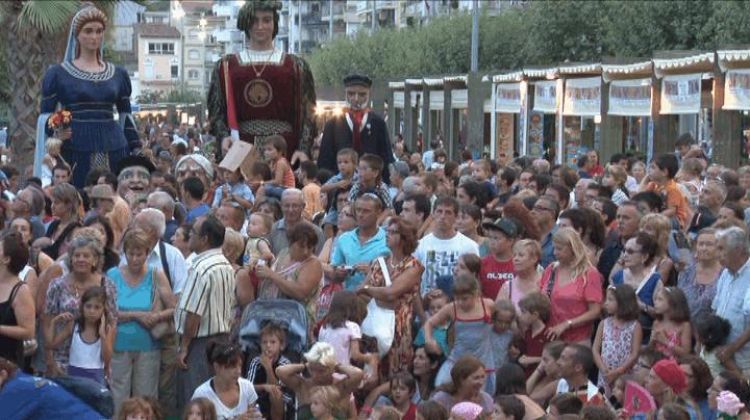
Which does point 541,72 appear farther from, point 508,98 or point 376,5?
point 376,5

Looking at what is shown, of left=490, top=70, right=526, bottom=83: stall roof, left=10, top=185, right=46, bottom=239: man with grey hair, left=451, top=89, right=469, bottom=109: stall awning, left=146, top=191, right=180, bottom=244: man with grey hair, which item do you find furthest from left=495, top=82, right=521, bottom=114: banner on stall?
left=146, top=191, right=180, bottom=244: man with grey hair

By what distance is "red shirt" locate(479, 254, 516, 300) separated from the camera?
1198cm

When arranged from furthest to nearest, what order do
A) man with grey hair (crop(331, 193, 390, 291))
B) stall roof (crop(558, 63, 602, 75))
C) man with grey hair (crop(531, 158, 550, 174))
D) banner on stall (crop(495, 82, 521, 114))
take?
banner on stall (crop(495, 82, 521, 114)) → stall roof (crop(558, 63, 602, 75)) → man with grey hair (crop(531, 158, 550, 174)) → man with grey hair (crop(331, 193, 390, 291))

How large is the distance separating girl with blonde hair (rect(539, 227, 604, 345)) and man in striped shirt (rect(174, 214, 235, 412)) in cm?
202

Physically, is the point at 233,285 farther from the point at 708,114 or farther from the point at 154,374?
the point at 708,114

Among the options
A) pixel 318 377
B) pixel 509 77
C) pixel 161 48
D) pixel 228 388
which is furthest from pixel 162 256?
pixel 161 48

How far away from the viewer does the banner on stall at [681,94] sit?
2452 centimetres

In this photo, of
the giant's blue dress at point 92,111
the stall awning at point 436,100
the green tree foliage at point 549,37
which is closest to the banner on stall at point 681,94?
the green tree foliage at point 549,37

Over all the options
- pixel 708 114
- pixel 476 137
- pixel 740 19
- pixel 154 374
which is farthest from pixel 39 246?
pixel 740 19

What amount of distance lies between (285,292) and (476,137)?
2824 cm

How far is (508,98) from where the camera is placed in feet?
120

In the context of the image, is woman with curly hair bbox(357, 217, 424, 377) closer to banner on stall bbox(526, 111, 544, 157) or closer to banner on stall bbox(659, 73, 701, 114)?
banner on stall bbox(659, 73, 701, 114)

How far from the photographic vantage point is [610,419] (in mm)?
8906

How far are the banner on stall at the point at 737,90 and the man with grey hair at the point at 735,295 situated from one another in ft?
40.1
